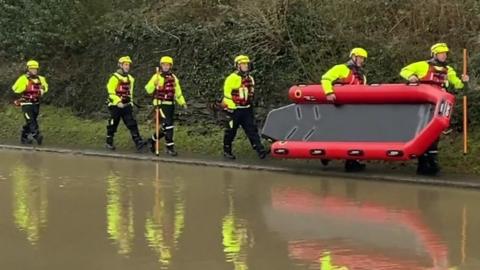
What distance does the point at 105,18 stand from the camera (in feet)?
74.5

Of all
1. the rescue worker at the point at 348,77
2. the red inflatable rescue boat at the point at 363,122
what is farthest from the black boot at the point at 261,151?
the rescue worker at the point at 348,77

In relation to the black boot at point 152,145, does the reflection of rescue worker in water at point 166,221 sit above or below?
below

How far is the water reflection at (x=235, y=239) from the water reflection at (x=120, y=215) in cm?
95

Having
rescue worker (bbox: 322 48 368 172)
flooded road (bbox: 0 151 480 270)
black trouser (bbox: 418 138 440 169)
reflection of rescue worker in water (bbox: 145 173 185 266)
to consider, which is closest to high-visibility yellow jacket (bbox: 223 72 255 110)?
flooded road (bbox: 0 151 480 270)

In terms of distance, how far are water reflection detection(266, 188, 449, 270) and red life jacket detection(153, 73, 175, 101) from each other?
5931 mm

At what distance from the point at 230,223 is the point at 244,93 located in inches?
254

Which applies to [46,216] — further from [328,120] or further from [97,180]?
[328,120]

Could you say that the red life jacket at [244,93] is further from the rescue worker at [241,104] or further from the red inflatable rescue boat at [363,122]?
the red inflatable rescue boat at [363,122]

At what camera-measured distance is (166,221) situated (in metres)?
9.59

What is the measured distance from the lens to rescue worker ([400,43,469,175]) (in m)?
13.1

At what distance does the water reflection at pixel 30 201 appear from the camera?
30.3 feet

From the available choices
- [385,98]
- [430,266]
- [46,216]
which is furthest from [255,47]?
Result: [430,266]

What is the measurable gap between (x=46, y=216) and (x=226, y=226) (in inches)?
87.5

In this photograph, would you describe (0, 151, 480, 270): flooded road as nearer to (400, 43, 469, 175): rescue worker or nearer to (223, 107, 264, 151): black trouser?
(400, 43, 469, 175): rescue worker
